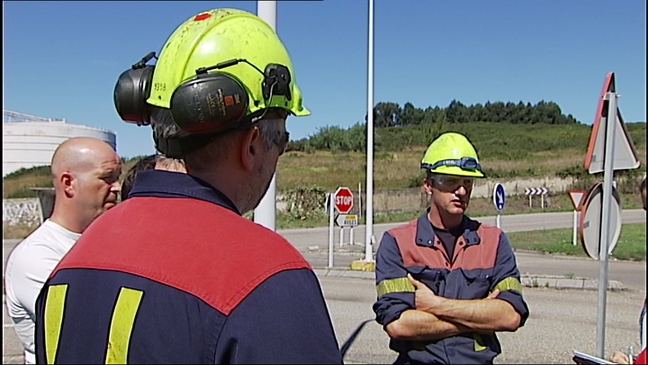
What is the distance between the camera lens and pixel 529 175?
12.5ft

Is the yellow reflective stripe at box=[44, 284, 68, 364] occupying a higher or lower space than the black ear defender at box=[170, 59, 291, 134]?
lower

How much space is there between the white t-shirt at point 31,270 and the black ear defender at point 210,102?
1.68m

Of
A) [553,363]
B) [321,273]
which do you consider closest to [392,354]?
[553,363]

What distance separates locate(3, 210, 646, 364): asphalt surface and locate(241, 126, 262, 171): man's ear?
3.57 ft

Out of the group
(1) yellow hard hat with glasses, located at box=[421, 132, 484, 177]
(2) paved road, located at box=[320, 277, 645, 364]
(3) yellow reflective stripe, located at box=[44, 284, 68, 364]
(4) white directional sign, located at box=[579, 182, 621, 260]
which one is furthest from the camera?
(2) paved road, located at box=[320, 277, 645, 364]

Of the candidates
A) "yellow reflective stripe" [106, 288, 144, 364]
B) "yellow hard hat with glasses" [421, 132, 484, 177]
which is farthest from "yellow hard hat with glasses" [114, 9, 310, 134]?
"yellow hard hat with glasses" [421, 132, 484, 177]

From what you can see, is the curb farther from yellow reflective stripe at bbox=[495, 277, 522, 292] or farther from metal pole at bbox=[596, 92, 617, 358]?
metal pole at bbox=[596, 92, 617, 358]

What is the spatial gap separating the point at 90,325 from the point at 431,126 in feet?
7.39

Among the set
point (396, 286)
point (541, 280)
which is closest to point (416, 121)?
point (396, 286)

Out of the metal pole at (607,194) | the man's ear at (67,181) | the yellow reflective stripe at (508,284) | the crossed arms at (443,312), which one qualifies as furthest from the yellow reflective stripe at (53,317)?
the yellow reflective stripe at (508,284)

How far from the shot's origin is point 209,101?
1174 mm

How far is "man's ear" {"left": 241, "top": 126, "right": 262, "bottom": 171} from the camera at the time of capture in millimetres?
1243

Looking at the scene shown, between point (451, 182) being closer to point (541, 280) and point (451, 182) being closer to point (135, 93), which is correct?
point (135, 93)

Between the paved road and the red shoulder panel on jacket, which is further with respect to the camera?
the paved road
